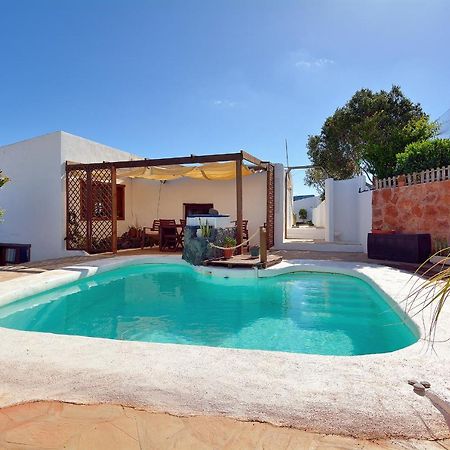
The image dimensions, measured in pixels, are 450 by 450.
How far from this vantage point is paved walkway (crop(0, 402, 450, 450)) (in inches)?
69.2

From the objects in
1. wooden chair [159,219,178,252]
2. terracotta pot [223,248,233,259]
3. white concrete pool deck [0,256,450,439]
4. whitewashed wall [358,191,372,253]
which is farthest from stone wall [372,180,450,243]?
wooden chair [159,219,178,252]

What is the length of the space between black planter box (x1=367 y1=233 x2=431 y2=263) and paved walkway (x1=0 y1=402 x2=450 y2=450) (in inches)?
282

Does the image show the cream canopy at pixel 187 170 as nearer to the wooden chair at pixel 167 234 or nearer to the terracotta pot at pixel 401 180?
the wooden chair at pixel 167 234

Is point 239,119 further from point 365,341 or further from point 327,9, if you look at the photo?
point 365,341

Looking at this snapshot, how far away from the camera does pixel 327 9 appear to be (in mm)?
8297

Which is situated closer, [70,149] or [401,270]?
[401,270]

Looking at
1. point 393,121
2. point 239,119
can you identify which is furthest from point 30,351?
point 393,121

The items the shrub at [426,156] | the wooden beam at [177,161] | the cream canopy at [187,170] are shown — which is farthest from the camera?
the cream canopy at [187,170]

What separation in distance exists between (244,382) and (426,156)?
9.48 meters

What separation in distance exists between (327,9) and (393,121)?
12.6 m

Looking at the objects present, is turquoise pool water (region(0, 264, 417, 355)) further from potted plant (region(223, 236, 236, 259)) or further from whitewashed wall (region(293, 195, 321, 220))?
whitewashed wall (region(293, 195, 321, 220))

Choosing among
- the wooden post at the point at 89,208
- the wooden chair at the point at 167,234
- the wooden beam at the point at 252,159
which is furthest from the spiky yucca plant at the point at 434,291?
the wooden post at the point at 89,208

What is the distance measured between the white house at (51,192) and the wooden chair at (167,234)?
2687 millimetres

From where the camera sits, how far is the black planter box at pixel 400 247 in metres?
7.96
